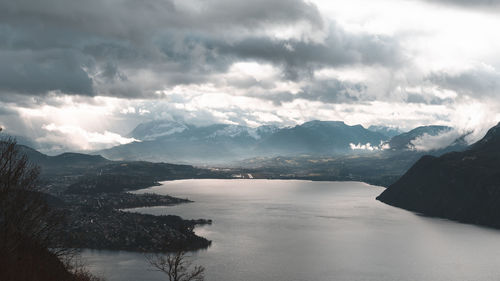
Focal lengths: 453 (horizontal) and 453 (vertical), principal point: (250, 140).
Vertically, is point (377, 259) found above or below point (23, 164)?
below

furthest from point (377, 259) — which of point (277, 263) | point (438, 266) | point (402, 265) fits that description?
point (277, 263)

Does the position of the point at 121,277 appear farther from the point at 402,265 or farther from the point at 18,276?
the point at 18,276

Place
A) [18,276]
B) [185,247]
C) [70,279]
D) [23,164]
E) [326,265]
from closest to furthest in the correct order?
1. [18,276]
2. [23,164]
3. [70,279]
4. [326,265]
5. [185,247]

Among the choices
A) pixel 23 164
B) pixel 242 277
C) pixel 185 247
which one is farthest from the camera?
pixel 185 247

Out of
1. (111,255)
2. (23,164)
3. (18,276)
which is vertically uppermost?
(23,164)

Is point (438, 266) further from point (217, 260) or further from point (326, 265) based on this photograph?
point (217, 260)

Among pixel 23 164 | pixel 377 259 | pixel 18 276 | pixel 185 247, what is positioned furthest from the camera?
pixel 185 247

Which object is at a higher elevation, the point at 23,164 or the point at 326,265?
the point at 23,164

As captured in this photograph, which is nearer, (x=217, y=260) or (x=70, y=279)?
(x=70, y=279)

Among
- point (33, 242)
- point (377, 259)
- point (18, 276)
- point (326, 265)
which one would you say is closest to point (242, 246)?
point (326, 265)
